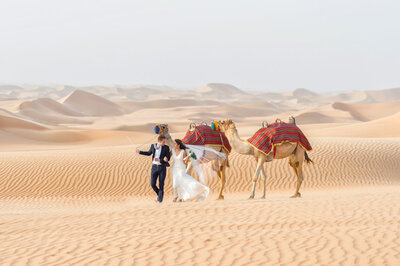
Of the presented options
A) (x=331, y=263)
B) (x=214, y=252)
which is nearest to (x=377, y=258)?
(x=331, y=263)

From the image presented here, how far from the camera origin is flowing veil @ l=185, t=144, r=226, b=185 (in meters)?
11.6

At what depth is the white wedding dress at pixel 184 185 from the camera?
11273 millimetres

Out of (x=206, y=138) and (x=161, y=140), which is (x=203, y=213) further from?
(x=206, y=138)

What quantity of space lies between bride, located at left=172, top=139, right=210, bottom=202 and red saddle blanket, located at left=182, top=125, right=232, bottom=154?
65cm

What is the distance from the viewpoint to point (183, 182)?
1139cm

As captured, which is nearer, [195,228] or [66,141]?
[195,228]

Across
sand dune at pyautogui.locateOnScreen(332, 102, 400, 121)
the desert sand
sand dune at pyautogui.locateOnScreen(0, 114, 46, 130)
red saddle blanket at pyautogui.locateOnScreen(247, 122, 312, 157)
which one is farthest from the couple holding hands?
sand dune at pyautogui.locateOnScreen(332, 102, 400, 121)

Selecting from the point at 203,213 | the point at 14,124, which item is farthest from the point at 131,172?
the point at 14,124

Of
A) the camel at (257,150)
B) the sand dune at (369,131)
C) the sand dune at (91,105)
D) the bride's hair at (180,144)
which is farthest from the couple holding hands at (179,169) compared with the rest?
the sand dune at (91,105)

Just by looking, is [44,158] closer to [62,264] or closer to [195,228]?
[195,228]

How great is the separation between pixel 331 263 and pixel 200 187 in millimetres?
5574

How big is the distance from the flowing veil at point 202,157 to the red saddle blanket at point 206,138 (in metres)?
0.23

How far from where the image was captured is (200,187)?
11.2 meters

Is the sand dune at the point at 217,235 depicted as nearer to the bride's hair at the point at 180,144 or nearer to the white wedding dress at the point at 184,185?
the white wedding dress at the point at 184,185
